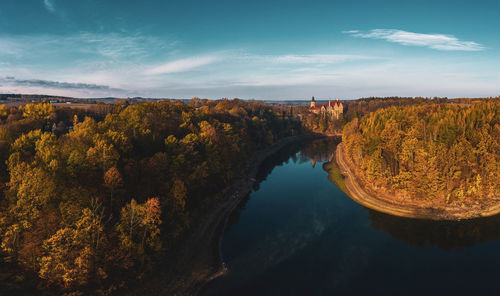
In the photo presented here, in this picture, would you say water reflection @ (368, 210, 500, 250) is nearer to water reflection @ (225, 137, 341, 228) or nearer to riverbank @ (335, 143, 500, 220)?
riverbank @ (335, 143, 500, 220)

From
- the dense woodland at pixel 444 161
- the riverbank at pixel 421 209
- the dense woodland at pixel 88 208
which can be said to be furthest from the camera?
the dense woodland at pixel 444 161

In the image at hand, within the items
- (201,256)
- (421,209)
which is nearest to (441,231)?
(421,209)

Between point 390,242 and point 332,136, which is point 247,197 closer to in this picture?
point 390,242

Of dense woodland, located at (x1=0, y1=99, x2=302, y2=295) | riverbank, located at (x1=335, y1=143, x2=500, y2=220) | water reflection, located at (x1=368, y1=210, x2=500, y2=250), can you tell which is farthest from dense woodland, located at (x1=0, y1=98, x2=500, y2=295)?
water reflection, located at (x1=368, y1=210, x2=500, y2=250)

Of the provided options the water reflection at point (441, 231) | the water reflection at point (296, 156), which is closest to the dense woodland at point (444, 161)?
the water reflection at point (441, 231)

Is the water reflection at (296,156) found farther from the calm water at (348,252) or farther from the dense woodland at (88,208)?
the dense woodland at (88,208)
